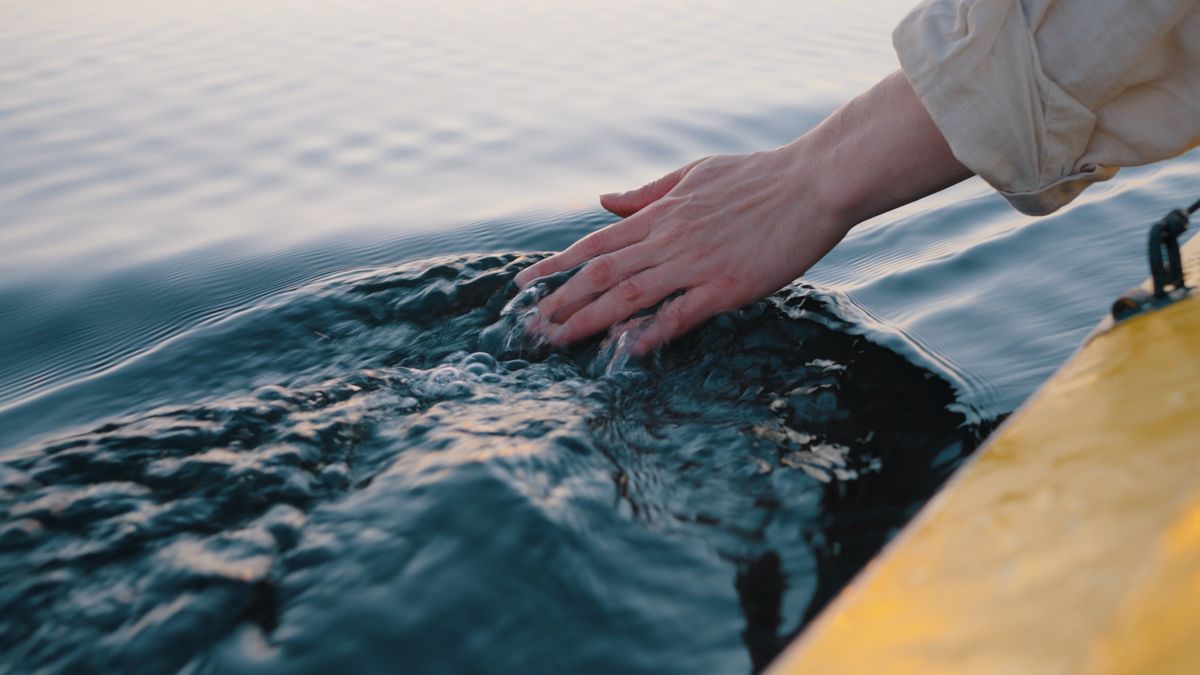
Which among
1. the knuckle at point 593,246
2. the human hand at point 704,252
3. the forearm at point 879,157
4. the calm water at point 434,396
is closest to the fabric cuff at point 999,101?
the forearm at point 879,157

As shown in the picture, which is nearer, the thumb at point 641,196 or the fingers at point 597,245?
the fingers at point 597,245

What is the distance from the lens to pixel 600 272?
7.70 ft

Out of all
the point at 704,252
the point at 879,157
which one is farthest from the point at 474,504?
the point at 879,157

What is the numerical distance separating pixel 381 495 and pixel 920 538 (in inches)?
35.9

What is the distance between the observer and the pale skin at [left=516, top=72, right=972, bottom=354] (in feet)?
6.88

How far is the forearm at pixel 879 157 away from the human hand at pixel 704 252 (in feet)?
0.13

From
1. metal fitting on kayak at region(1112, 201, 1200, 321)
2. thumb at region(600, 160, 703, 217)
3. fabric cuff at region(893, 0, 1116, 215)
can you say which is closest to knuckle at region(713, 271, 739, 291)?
thumb at region(600, 160, 703, 217)

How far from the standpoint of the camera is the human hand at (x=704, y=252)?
2.23 metres

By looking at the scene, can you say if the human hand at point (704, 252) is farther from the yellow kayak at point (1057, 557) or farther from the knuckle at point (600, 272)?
the yellow kayak at point (1057, 557)

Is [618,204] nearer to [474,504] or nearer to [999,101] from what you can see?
[999,101]

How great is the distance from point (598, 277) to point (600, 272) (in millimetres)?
13

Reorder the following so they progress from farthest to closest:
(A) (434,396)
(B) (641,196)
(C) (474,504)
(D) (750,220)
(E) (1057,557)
A: (B) (641,196)
(D) (750,220)
(A) (434,396)
(C) (474,504)
(E) (1057,557)

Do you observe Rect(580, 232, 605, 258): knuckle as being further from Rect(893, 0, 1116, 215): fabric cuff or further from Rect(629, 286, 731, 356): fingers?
Rect(893, 0, 1116, 215): fabric cuff

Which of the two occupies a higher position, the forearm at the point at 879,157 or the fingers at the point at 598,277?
the forearm at the point at 879,157
